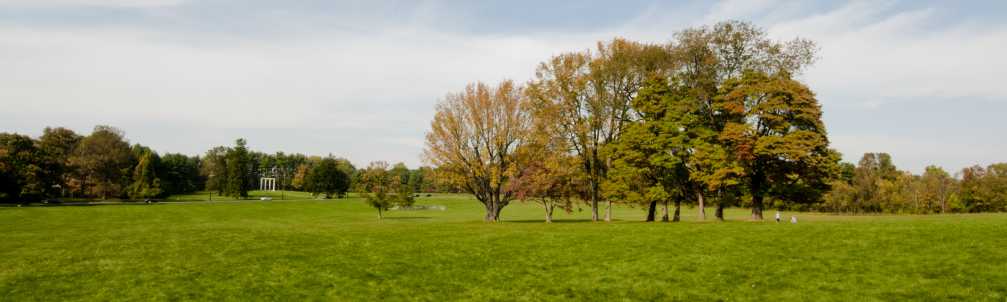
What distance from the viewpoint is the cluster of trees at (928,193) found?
92.9 metres

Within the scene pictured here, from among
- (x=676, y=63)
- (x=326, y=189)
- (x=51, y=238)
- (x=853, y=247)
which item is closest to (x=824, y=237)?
(x=853, y=247)

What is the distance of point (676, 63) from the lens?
45.5 meters

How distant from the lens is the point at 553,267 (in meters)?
19.6

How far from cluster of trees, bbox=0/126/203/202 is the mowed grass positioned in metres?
77.9

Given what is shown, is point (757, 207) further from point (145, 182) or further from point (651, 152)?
point (145, 182)

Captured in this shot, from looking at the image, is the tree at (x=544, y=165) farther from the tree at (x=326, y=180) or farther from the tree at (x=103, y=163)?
the tree at (x=326, y=180)

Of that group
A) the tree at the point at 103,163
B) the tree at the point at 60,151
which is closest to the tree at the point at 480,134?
the tree at the point at 60,151

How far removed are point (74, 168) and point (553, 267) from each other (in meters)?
118

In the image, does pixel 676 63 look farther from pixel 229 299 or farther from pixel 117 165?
pixel 117 165

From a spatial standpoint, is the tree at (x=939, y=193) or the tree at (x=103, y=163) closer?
the tree at (x=939, y=193)

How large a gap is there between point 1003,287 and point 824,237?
865 centimetres

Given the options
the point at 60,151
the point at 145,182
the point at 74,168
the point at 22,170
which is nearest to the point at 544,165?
the point at 22,170

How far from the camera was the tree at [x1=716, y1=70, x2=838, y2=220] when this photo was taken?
37250 mm

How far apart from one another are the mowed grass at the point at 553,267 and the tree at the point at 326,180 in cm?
11197
